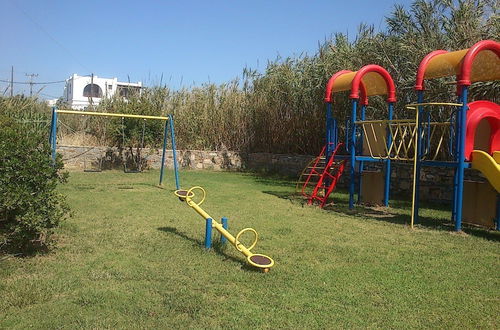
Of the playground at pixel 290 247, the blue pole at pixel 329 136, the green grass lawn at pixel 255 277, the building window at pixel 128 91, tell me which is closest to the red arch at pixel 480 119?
the playground at pixel 290 247

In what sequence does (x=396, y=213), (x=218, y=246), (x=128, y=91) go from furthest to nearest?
(x=128, y=91) → (x=396, y=213) → (x=218, y=246)

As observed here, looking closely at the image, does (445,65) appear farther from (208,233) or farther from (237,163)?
(237,163)

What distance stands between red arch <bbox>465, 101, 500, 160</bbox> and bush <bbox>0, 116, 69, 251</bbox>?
644cm

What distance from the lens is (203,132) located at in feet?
63.9

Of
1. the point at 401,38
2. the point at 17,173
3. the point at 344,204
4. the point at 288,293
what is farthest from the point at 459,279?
the point at 401,38

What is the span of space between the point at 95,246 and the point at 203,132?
14025mm

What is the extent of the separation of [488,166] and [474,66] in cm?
213

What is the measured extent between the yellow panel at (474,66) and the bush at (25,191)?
21.5ft

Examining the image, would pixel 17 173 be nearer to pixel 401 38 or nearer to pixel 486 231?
pixel 486 231

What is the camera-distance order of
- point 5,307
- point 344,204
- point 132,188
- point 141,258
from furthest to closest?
point 132,188 → point 344,204 → point 141,258 → point 5,307

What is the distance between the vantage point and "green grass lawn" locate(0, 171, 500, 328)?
3.63 m

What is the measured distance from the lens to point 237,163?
19125 mm

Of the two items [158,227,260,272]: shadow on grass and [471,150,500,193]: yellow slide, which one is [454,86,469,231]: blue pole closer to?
[471,150,500,193]: yellow slide

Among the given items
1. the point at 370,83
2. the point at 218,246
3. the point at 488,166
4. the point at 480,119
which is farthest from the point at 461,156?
the point at 218,246
